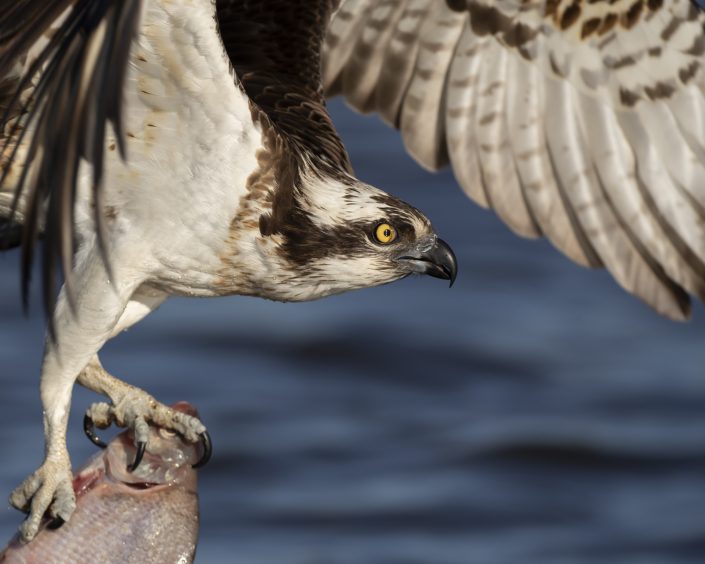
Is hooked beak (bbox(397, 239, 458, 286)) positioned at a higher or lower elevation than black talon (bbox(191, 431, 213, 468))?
higher

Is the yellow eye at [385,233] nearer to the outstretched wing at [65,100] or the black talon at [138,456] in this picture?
the black talon at [138,456]

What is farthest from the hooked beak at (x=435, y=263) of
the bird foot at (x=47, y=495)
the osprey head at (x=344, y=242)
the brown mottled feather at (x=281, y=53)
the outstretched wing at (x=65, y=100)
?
the outstretched wing at (x=65, y=100)

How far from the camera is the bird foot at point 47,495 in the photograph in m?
7.11

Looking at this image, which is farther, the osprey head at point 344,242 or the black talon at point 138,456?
the osprey head at point 344,242

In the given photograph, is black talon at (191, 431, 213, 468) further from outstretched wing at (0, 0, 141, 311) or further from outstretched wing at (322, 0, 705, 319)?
outstretched wing at (322, 0, 705, 319)

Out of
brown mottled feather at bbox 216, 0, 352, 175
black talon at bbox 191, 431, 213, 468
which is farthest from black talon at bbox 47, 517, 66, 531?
brown mottled feather at bbox 216, 0, 352, 175

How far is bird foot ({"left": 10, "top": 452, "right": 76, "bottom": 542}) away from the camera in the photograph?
711 centimetres

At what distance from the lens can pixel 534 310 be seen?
13984 mm

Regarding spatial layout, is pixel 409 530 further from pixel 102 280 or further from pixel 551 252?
pixel 102 280

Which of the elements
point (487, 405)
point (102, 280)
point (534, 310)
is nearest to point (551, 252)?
point (534, 310)

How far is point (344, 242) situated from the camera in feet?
24.8

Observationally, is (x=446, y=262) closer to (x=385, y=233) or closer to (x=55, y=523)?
(x=385, y=233)

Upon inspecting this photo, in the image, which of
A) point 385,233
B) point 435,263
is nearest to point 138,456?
point 385,233

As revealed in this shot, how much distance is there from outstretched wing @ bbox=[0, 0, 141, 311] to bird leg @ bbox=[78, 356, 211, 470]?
114 cm
